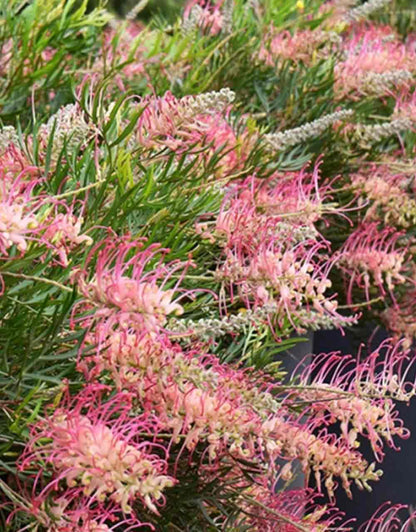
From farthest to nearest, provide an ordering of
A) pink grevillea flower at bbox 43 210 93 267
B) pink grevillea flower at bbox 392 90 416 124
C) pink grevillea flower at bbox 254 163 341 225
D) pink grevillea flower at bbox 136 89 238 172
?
pink grevillea flower at bbox 392 90 416 124
pink grevillea flower at bbox 254 163 341 225
pink grevillea flower at bbox 136 89 238 172
pink grevillea flower at bbox 43 210 93 267

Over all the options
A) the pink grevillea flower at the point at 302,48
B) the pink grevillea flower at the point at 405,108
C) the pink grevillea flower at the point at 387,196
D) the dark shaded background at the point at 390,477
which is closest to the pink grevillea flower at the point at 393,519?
the dark shaded background at the point at 390,477

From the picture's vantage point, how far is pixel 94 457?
2.27ft

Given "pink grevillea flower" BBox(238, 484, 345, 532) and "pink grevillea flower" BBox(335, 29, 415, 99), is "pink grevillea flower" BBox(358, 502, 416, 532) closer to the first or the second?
"pink grevillea flower" BBox(238, 484, 345, 532)

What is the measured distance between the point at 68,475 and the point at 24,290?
0.18 meters

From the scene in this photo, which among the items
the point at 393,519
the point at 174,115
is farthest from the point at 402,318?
the point at 174,115

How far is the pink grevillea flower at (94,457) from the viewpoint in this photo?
68cm

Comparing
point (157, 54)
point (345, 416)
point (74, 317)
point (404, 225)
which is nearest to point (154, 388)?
point (74, 317)

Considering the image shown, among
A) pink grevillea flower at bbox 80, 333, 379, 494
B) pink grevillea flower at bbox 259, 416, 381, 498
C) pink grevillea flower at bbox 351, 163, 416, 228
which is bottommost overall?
pink grevillea flower at bbox 259, 416, 381, 498

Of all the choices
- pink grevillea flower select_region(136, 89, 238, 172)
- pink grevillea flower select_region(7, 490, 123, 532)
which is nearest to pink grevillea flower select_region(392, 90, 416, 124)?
pink grevillea flower select_region(136, 89, 238, 172)

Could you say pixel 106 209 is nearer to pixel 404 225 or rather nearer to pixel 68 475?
pixel 68 475

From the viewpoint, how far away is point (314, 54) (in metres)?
1.65

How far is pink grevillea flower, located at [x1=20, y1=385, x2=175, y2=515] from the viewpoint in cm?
68

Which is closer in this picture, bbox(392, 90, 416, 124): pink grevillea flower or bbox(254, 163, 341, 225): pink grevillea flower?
bbox(254, 163, 341, 225): pink grevillea flower

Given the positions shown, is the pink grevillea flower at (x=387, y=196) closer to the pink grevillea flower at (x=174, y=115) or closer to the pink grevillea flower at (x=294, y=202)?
the pink grevillea flower at (x=294, y=202)
